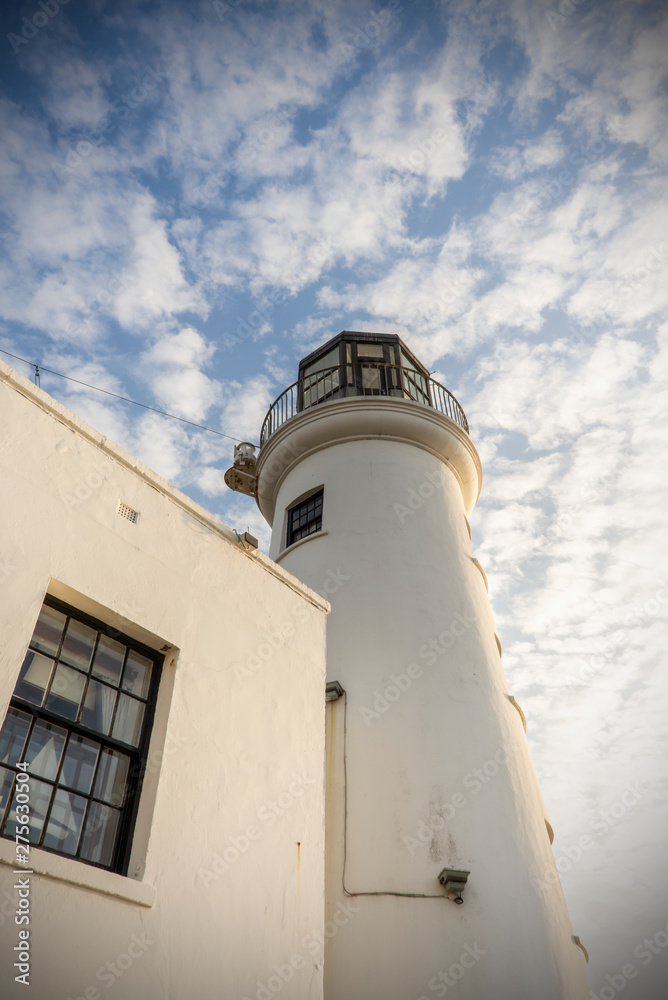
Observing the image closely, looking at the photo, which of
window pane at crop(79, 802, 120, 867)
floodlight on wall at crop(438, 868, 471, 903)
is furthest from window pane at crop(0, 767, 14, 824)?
floodlight on wall at crop(438, 868, 471, 903)

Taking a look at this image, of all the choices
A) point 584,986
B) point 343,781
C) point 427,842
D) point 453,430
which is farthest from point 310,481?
point 584,986

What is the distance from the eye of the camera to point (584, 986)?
8992 millimetres

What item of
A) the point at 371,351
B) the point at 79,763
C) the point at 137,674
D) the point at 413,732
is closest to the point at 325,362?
the point at 371,351

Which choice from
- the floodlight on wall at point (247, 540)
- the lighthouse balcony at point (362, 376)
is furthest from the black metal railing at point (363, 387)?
the floodlight on wall at point (247, 540)

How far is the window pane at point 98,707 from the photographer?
229 inches

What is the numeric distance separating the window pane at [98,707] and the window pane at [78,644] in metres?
0.20

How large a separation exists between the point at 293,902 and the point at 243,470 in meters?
11.4

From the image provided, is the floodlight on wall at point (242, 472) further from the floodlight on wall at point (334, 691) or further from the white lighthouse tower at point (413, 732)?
the floodlight on wall at point (334, 691)

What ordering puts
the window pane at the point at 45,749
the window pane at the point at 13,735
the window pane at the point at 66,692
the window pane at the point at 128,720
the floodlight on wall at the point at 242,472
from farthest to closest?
1. the floodlight on wall at the point at 242,472
2. the window pane at the point at 128,720
3. the window pane at the point at 66,692
4. the window pane at the point at 45,749
5. the window pane at the point at 13,735

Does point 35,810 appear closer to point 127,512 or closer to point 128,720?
point 128,720

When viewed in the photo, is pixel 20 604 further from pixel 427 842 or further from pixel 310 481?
pixel 310 481

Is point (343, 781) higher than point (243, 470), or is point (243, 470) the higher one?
point (243, 470)

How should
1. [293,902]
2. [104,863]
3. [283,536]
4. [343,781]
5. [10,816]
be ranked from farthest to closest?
[283,536]
[343,781]
[293,902]
[104,863]
[10,816]

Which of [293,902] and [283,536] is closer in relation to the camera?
[293,902]
